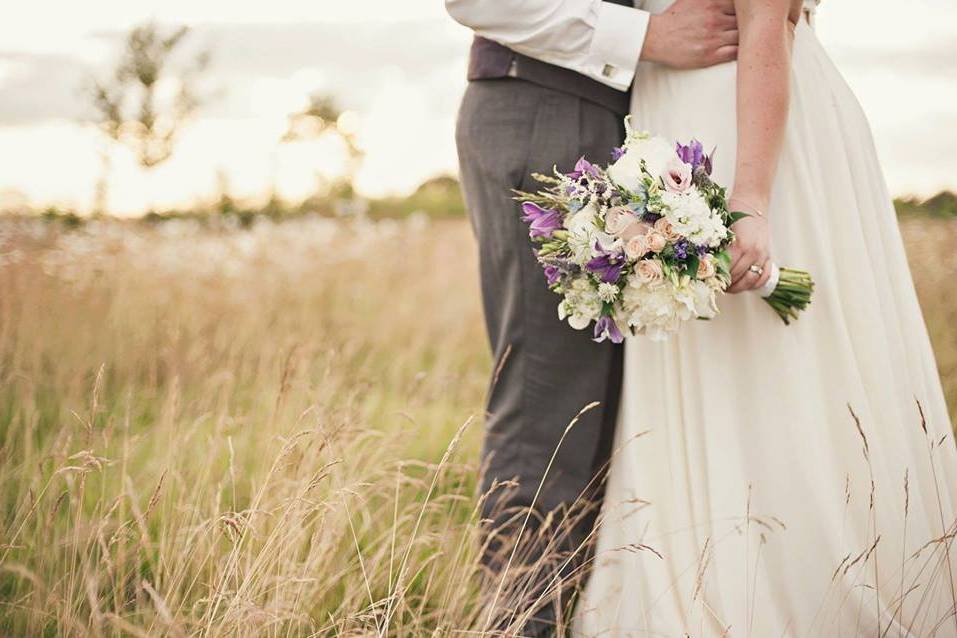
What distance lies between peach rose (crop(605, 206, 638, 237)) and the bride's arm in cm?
26

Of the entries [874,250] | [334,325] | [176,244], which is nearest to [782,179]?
[874,250]

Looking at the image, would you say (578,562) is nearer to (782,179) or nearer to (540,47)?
(782,179)

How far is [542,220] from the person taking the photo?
1.95 m

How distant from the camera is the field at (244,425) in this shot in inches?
79.1

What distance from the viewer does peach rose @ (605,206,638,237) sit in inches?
73.7

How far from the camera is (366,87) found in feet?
26.3

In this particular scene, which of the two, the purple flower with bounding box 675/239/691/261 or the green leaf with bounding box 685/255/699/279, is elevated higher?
the purple flower with bounding box 675/239/691/261

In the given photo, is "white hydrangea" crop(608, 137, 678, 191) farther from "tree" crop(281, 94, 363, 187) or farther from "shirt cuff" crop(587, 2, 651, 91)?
"tree" crop(281, 94, 363, 187)

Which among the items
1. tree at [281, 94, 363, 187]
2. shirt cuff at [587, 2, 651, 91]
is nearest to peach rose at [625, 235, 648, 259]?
shirt cuff at [587, 2, 651, 91]

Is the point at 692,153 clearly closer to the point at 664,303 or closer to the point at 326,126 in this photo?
the point at 664,303

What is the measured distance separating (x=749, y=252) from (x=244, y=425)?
6.80ft

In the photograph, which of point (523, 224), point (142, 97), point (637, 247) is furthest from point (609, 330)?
point (142, 97)

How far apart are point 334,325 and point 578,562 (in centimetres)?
363

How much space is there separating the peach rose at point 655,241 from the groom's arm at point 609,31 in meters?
0.44
